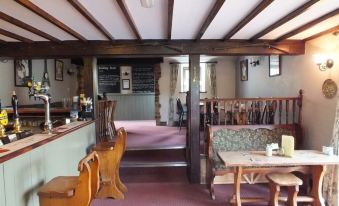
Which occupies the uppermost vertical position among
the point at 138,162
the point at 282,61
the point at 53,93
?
the point at 282,61

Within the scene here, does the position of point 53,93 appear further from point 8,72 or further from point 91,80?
point 91,80

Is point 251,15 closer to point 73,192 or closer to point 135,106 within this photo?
A: point 73,192

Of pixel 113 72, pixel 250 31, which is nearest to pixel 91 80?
pixel 250 31

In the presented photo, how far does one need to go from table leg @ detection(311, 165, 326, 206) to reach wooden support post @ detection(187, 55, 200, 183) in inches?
70.0

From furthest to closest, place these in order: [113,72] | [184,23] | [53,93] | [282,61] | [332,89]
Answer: [113,72] < [53,93] < [282,61] < [332,89] < [184,23]

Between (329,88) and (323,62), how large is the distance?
0.39 metres

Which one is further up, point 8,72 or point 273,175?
point 8,72

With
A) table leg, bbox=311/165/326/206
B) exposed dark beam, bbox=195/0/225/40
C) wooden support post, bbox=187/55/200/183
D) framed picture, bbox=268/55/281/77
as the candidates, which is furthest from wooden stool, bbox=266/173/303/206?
framed picture, bbox=268/55/281/77

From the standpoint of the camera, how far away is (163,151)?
17.5ft

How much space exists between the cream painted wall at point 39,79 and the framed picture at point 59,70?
14 centimetres

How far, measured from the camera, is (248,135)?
4445 millimetres

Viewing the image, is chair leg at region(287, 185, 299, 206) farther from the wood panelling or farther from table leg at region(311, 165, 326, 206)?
the wood panelling

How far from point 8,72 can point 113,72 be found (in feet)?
15.4

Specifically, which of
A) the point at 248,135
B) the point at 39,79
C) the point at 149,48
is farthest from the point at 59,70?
the point at 248,135
